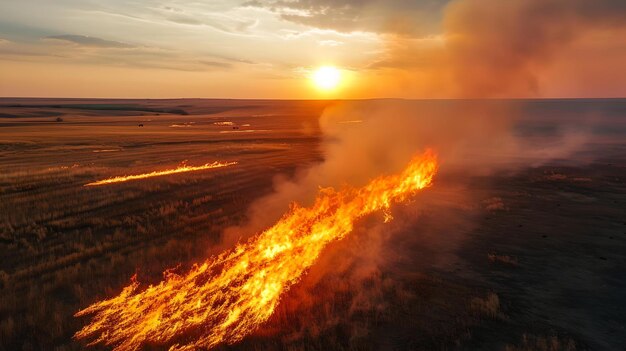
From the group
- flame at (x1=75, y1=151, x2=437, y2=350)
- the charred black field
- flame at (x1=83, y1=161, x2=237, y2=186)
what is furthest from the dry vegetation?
flame at (x1=83, y1=161, x2=237, y2=186)

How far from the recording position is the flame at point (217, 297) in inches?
418

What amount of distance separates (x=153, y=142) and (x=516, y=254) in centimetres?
5323

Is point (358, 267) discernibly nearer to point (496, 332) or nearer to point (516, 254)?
point (496, 332)

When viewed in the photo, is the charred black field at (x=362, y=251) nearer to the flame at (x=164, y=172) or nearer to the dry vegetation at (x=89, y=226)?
the dry vegetation at (x=89, y=226)

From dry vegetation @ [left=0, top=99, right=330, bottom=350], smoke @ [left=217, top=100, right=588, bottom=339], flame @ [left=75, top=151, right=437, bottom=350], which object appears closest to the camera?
flame @ [left=75, top=151, right=437, bottom=350]

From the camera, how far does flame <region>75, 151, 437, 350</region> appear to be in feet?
34.8

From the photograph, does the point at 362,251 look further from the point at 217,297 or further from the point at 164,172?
the point at 164,172

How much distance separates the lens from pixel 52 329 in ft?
35.3

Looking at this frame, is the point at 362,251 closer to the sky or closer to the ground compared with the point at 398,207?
closer to the sky

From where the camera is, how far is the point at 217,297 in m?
12.4

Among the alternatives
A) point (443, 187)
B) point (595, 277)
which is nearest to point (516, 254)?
point (595, 277)

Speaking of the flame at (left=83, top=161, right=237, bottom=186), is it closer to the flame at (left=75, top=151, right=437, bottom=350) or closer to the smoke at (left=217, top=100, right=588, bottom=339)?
the smoke at (left=217, top=100, right=588, bottom=339)

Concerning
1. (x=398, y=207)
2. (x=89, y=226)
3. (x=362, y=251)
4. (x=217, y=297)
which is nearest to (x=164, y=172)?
(x=89, y=226)

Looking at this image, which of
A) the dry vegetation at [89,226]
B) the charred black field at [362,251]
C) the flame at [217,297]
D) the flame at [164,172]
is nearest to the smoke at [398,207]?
the charred black field at [362,251]
